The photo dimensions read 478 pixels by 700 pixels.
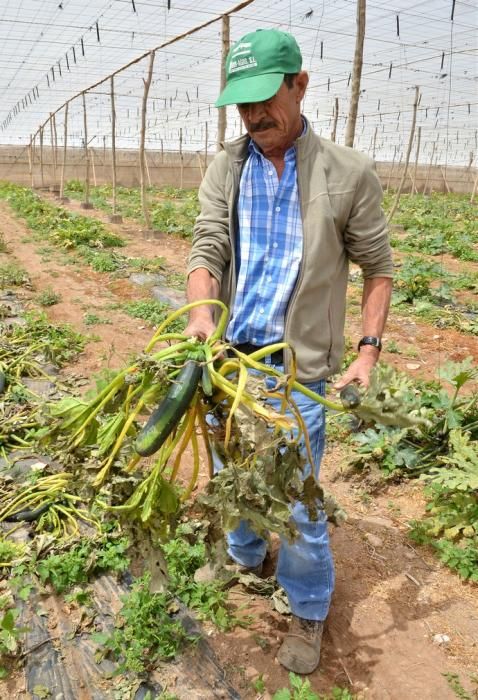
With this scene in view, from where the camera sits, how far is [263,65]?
76.9 inches

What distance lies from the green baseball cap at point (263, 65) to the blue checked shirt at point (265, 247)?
31cm

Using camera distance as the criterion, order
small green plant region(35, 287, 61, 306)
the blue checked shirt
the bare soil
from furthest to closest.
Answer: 1. small green plant region(35, 287, 61, 306)
2. the bare soil
3. the blue checked shirt

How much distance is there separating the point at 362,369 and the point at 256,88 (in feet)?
3.45

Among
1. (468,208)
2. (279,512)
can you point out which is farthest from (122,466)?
(468,208)

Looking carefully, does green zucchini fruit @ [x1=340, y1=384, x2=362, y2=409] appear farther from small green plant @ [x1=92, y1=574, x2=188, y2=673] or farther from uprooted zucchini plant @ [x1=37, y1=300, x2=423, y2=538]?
small green plant @ [x1=92, y1=574, x2=188, y2=673]

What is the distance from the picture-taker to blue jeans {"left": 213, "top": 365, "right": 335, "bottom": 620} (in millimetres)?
2242

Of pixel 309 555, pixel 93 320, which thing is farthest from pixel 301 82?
pixel 93 320

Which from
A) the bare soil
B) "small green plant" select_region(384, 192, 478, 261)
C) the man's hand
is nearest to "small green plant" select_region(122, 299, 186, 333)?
the bare soil

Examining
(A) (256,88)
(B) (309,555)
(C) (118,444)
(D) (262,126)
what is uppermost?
(A) (256,88)

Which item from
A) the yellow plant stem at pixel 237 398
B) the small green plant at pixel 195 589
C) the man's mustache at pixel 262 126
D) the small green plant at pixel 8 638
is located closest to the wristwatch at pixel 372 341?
the yellow plant stem at pixel 237 398

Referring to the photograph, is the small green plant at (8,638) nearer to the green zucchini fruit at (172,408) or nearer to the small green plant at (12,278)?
the green zucchini fruit at (172,408)

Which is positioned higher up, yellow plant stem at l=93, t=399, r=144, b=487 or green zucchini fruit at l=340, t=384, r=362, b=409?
green zucchini fruit at l=340, t=384, r=362, b=409

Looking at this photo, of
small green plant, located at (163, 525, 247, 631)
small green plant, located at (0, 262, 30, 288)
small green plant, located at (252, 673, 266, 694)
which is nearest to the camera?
small green plant, located at (252, 673, 266, 694)

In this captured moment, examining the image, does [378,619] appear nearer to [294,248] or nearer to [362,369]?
[362,369]
